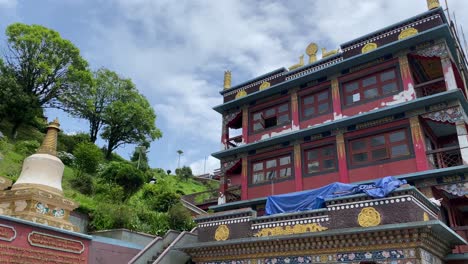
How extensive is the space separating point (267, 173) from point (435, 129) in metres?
8.53

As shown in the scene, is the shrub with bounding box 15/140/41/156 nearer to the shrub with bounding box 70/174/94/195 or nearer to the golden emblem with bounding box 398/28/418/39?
the shrub with bounding box 70/174/94/195

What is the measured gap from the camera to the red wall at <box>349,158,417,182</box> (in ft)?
57.3

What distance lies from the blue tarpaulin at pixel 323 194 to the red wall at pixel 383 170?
3.64 meters

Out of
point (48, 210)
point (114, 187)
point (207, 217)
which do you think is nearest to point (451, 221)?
point (207, 217)

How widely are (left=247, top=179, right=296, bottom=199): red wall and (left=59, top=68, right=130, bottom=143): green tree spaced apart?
24208mm

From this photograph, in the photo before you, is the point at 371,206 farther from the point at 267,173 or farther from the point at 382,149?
the point at 267,173

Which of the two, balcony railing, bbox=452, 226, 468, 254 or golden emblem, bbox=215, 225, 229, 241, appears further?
golden emblem, bbox=215, 225, 229, 241

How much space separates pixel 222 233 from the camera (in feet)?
53.6

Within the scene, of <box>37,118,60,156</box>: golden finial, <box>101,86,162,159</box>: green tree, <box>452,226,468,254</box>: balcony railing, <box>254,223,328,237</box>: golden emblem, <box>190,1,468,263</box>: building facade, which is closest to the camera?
<box>37,118,60,156</box>: golden finial

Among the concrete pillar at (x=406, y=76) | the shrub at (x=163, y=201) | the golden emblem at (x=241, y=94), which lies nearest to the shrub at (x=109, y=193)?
the shrub at (x=163, y=201)

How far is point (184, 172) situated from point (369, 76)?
47319 millimetres

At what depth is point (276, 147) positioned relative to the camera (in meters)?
22.1

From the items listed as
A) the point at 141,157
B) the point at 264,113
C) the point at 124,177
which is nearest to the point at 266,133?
the point at 264,113

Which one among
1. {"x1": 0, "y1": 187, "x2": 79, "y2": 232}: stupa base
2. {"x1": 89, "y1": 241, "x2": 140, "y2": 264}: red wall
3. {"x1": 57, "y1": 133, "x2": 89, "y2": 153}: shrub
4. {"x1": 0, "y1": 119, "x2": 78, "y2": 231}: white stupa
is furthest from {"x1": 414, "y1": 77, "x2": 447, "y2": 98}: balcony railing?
{"x1": 57, "y1": 133, "x2": 89, "y2": 153}: shrub
